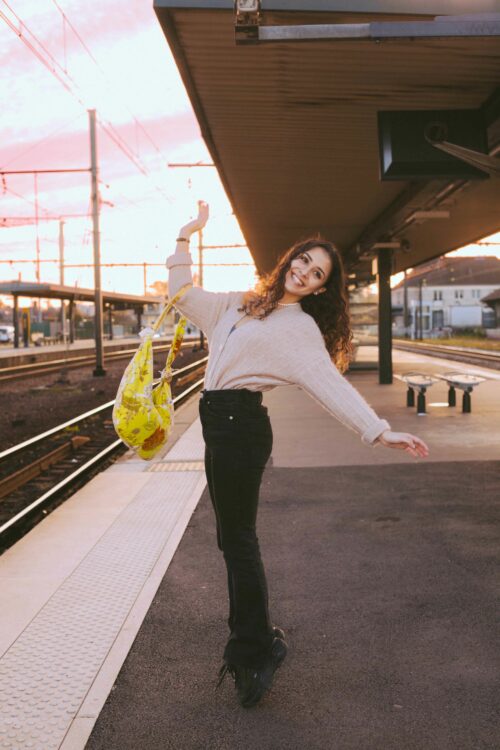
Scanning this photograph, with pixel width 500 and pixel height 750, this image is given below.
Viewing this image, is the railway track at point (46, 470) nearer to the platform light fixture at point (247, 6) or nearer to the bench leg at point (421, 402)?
the platform light fixture at point (247, 6)

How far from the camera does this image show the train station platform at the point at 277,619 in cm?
291

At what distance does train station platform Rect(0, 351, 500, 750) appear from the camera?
9.53ft

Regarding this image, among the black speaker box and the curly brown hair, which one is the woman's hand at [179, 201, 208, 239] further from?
the black speaker box

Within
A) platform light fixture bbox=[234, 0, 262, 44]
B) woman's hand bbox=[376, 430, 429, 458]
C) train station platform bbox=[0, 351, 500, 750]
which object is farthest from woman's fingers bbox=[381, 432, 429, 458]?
platform light fixture bbox=[234, 0, 262, 44]

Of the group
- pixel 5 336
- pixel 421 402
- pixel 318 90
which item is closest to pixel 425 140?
pixel 318 90

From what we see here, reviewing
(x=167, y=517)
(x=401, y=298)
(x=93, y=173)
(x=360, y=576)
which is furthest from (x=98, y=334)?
(x=401, y=298)

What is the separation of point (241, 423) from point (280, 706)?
118 cm

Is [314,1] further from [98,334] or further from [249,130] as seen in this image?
[98,334]

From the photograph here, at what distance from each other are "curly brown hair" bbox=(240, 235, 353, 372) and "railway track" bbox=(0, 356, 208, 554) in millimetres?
3788

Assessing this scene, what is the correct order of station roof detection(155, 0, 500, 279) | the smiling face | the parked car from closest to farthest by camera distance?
1. the smiling face
2. station roof detection(155, 0, 500, 279)
3. the parked car

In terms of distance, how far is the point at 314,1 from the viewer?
5.35 m

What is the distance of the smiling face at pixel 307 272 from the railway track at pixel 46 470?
3.90 meters

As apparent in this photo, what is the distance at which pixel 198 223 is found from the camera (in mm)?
3299

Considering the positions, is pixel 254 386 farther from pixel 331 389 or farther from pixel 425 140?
pixel 425 140
